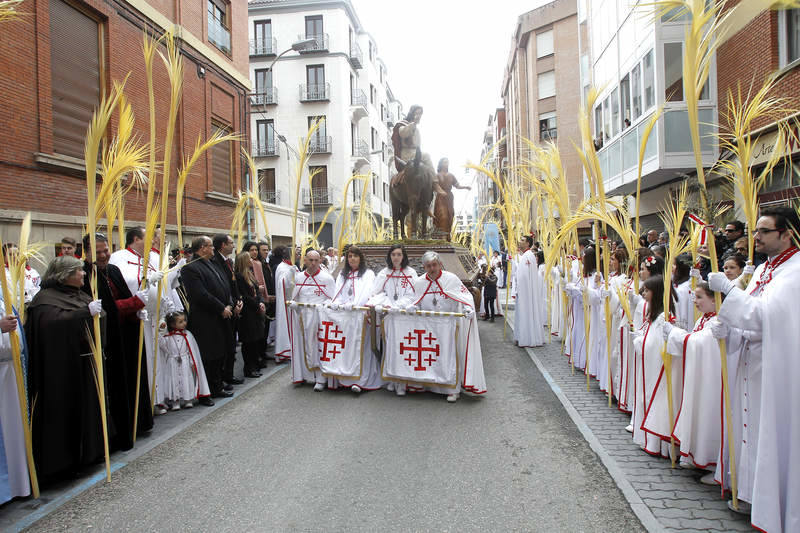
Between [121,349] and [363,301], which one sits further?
[363,301]

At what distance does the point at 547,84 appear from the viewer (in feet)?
103

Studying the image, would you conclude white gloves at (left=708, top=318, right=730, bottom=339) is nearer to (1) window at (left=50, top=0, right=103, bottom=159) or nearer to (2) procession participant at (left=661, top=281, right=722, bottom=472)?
(2) procession participant at (left=661, top=281, right=722, bottom=472)

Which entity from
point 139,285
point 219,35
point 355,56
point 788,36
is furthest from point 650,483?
point 355,56

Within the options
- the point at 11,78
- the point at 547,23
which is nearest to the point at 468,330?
the point at 11,78

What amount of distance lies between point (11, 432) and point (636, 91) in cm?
1474

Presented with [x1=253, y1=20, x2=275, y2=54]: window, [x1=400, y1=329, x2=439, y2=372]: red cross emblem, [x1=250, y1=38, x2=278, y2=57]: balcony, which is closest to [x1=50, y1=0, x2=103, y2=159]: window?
[x1=400, y1=329, x2=439, y2=372]: red cross emblem

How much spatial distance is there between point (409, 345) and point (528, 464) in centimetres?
235

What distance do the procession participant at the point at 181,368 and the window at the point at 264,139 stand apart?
26.5 meters

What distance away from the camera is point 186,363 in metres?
5.95

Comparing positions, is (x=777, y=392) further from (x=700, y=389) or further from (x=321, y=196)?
(x=321, y=196)

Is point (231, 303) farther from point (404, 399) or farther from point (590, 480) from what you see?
point (590, 480)

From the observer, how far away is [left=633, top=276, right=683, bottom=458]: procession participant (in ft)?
13.5

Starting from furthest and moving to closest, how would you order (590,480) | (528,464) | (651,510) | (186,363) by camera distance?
(186,363) → (528,464) → (590,480) → (651,510)

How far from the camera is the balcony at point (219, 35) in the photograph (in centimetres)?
1652
